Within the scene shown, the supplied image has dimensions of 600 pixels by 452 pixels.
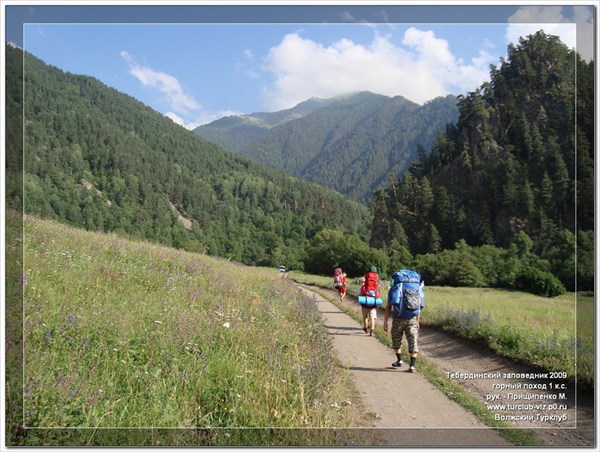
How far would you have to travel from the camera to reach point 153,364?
366 centimetres

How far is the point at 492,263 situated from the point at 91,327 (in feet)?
54.6

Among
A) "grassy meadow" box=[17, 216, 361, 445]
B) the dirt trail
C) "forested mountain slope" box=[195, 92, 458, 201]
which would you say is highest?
"forested mountain slope" box=[195, 92, 458, 201]

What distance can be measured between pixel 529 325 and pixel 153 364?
6065mm

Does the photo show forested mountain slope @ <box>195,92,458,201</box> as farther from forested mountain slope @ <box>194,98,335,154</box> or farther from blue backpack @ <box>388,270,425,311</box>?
blue backpack @ <box>388,270,425,311</box>

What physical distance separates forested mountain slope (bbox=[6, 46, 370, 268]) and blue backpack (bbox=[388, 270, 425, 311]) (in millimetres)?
4491

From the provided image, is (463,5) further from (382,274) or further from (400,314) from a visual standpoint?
(382,274)

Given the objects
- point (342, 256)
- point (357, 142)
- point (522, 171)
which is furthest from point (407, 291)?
point (357, 142)

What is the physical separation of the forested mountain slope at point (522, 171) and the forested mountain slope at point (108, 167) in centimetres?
516

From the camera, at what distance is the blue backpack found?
20.4 feet

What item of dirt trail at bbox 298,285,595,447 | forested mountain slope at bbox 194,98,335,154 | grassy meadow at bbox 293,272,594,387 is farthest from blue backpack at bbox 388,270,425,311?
forested mountain slope at bbox 194,98,335,154

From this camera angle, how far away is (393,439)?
11.4 ft

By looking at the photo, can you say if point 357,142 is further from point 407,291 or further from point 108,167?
point 407,291

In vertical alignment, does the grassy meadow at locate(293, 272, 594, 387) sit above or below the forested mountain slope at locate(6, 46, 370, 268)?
below

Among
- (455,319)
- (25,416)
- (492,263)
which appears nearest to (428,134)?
(492,263)
